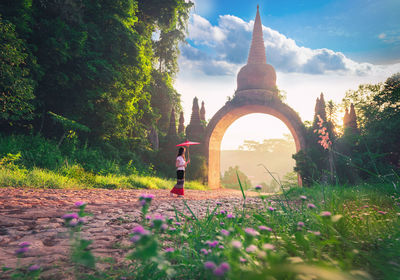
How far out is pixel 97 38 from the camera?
11.3 m

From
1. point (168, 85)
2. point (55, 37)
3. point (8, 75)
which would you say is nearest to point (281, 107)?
point (168, 85)

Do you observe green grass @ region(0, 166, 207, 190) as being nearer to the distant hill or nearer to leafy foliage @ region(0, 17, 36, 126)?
leafy foliage @ region(0, 17, 36, 126)

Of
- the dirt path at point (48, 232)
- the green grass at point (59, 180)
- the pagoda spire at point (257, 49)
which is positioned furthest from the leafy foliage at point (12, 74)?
the pagoda spire at point (257, 49)

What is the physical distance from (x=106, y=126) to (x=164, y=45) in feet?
43.0

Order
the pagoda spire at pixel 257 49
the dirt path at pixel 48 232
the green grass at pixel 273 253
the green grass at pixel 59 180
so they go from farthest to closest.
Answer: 1. the pagoda spire at pixel 257 49
2. the green grass at pixel 59 180
3. the dirt path at pixel 48 232
4. the green grass at pixel 273 253

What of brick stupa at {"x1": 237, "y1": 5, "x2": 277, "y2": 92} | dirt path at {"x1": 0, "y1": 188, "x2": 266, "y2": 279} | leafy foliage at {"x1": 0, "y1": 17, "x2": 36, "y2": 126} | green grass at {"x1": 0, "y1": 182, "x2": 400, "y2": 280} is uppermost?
brick stupa at {"x1": 237, "y1": 5, "x2": 277, "y2": 92}

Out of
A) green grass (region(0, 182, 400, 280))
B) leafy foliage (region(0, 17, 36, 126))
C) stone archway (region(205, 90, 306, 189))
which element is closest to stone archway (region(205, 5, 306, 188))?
stone archway (region(205, 90, 306, 189))

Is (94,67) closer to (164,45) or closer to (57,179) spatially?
(57,179)

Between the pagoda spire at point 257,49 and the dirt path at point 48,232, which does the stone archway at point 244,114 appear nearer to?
the pagoda spire at point 257,49

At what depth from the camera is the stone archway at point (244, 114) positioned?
14961 mm

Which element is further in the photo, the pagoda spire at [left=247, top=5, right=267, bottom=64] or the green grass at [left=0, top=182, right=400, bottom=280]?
the pagoda spire at [left=247, top=5, right=267, bottom=64]

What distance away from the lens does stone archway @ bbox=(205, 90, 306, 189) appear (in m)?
15.0

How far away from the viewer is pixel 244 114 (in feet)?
57.3

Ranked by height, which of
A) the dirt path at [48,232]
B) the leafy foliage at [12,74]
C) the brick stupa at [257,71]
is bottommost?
the dirt path at [48,232]
